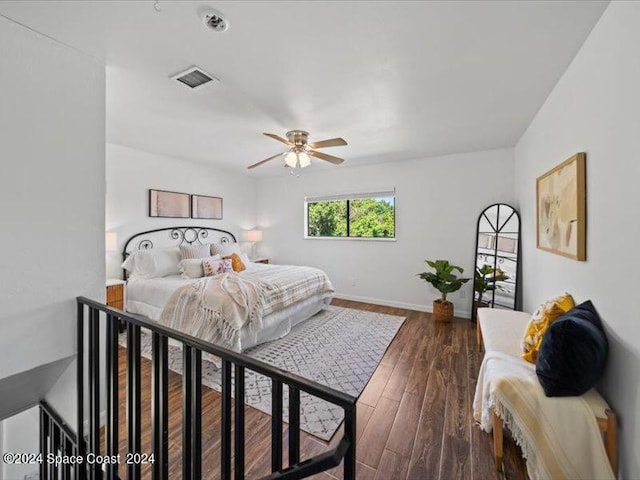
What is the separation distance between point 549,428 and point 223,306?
7.88 ft

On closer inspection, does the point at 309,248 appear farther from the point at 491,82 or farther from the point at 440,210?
the point at 491,82

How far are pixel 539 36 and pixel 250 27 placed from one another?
169 centimetres

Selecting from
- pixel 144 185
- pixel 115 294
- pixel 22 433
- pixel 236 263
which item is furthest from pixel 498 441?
pixel 144 185

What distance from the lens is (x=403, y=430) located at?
1.83m

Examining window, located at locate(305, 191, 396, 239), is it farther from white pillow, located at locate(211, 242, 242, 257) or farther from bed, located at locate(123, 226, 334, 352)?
white pillow, located at locate(211, 242, 242, 257)

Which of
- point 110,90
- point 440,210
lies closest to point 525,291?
point 440,210

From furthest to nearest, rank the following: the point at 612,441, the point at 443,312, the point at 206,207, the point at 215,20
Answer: the point at 206,207
the point at 443,312
the point at 215,20
the point at 612,441

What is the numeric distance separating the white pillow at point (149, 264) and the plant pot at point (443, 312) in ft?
12.3

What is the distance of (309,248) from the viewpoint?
5516 millimetres

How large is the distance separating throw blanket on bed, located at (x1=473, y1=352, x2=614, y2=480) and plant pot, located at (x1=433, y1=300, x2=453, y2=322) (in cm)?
237

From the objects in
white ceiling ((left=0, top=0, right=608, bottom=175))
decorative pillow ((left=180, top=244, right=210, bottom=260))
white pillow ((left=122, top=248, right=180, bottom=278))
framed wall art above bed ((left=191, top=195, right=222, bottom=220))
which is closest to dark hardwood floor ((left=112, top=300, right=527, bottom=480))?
white pillow ((left=122, top=248, right=180, bottom=278))

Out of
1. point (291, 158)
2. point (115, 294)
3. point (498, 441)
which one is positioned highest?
point (291, 158)

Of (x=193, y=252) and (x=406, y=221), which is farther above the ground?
(x=406, y=221)

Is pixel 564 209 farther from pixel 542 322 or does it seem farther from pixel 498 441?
pixel 498 441
